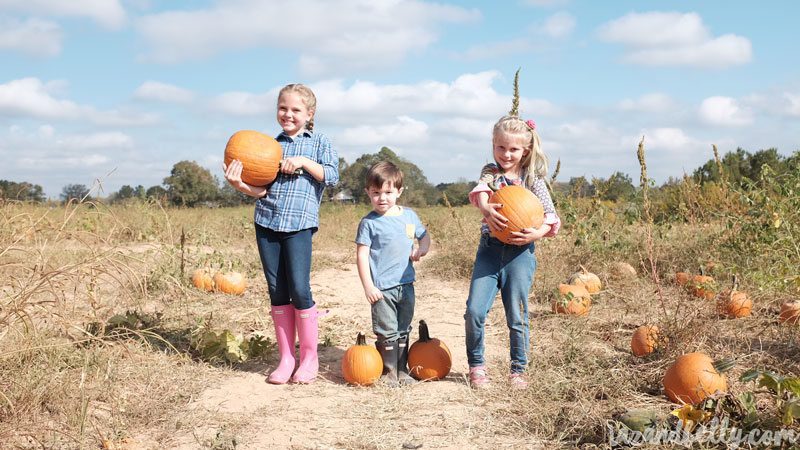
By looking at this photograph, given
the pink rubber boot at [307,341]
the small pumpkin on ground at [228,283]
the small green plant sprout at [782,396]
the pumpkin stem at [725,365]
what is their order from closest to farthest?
the small green plant sprout at [782,396] < the pumpkin stem at [725,365] < the pink rubber boot at [307,341] < the small pumpkin on ground at [228,283]

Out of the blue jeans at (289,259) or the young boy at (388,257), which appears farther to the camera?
the blue jeans at (289,259)

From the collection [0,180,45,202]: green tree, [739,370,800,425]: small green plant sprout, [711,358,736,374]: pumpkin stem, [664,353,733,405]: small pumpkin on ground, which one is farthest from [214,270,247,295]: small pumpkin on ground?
[739,370,800,425]: small green plant sprout

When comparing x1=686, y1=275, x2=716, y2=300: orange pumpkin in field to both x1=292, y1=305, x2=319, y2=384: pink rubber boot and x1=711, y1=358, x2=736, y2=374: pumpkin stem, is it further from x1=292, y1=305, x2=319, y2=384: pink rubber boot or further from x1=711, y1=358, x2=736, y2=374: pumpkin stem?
x1=292, y1=305, x2=319, y2=384: pink rubber boot

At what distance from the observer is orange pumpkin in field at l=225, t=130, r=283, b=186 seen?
345 cm

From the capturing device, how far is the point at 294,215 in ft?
11.8

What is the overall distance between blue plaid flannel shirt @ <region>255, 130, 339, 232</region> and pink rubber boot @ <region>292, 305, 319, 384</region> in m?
0.59

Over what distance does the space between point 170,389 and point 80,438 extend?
792 millimetres

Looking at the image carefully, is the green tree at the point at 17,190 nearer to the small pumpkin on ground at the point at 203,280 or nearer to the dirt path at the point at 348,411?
the small pumpkin on ground at the point at 203,280

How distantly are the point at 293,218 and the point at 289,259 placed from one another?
266mm

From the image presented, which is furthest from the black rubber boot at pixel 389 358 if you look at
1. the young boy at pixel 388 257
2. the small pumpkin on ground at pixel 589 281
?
the small pumpkin on ground at pixel 589 281

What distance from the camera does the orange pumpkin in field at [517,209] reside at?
126 inches

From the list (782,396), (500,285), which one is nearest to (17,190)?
(500,285)

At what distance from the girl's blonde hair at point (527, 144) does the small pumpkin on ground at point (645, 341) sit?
1.19 m

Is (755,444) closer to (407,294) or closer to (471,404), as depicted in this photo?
(471,404)
